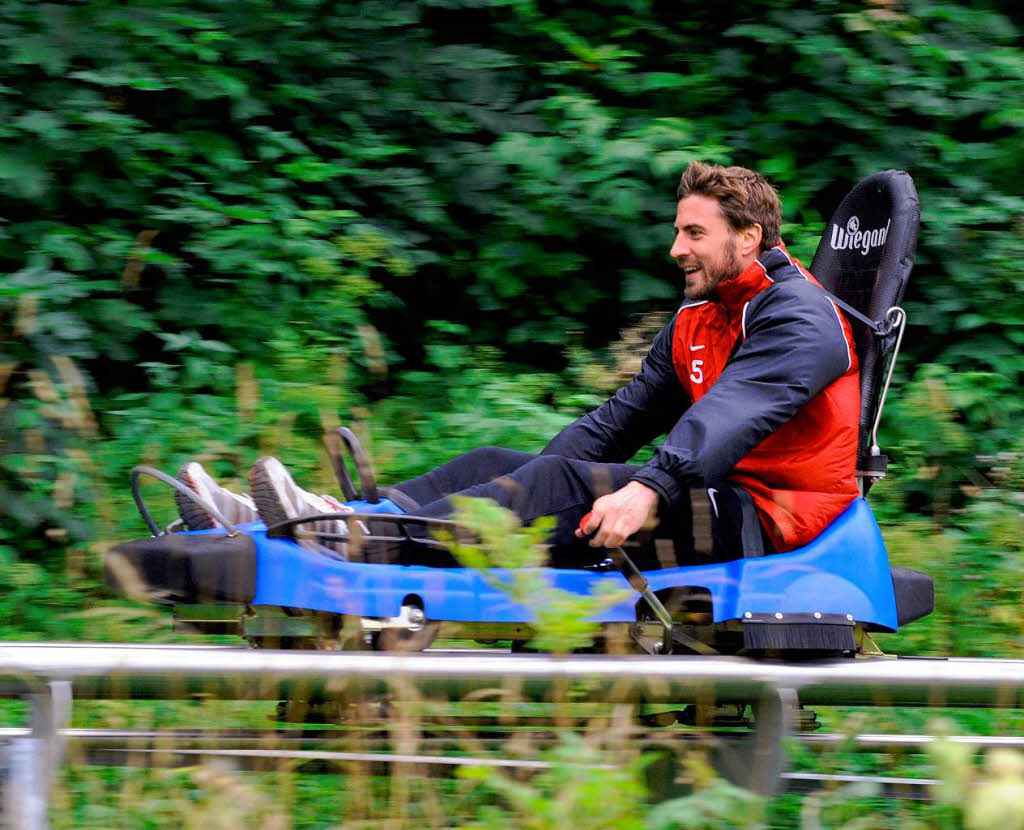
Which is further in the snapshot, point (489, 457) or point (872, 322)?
point (489, 457)

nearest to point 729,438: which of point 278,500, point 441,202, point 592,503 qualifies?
point 592,503

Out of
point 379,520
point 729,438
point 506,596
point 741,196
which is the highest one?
point 741,196

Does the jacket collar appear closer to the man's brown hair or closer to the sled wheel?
the man's brown hair

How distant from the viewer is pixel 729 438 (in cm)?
282

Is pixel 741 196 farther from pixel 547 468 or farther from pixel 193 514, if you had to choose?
pixel 193 514

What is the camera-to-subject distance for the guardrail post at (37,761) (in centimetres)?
234

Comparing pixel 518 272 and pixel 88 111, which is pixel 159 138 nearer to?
pixel 88 111

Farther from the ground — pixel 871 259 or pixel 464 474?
pixel 871 259

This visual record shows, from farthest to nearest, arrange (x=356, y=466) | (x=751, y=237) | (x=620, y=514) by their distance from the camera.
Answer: (x=356, y=466) → (x=751, y=237) → (x=620, y=514)

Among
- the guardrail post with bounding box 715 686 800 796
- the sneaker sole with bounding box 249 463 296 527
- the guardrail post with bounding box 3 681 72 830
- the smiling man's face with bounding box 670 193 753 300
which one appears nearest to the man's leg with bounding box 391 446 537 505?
the sneaker sole with bounding box 249 463 296 527

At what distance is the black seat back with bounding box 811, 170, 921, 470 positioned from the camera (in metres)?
3.18

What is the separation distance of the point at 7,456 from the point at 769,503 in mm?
2924

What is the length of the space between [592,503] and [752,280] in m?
0.65

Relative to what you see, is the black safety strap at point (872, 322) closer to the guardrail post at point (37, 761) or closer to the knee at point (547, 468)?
the knee at point (547, 468)
